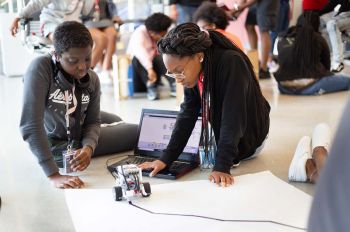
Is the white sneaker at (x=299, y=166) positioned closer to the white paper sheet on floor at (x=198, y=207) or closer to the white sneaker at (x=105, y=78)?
the white paper sheet on floor at (x=198, y=207)

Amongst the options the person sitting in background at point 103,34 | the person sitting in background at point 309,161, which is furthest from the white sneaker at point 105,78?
the person sitting in background at point 309,161

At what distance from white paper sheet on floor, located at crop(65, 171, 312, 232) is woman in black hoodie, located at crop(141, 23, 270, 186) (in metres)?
0.10

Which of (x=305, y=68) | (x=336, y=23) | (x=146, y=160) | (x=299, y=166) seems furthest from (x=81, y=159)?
(x=336, y=23)

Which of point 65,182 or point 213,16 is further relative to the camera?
point 213,16

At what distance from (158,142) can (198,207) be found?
0.69 metres

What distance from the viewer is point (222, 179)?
1583 mm

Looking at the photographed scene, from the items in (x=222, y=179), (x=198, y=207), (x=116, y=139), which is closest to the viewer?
(x=198, y=207)

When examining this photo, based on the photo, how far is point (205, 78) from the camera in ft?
5.48

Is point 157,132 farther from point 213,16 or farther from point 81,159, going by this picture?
point 213,16

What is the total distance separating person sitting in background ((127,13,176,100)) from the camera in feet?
11.6

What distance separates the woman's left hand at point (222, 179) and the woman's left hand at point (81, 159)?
565 mm

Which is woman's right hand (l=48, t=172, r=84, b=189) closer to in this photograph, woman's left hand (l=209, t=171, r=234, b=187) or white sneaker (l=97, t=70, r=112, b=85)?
woman's left hand (l=209, t=171, r=234, b=187)

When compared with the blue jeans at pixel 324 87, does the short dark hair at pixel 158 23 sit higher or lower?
higher

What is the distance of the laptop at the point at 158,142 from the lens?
1964 mm
